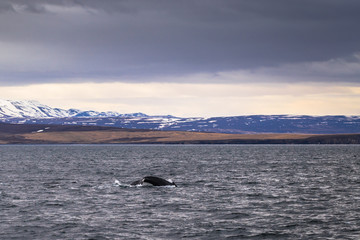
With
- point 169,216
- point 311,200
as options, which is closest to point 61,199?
point 169,216

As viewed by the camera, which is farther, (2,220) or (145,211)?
(145,211)

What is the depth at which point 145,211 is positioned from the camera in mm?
40625

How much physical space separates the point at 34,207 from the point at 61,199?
16.9 ft

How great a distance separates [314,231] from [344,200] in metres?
15.6

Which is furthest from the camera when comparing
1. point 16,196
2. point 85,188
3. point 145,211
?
point 85,188

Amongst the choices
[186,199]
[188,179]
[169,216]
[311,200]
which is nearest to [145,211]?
[169,216]

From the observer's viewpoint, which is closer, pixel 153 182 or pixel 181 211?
pixel 181 211

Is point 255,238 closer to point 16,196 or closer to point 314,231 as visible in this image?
point 314,231

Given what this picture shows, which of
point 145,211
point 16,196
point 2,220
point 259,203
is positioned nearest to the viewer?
point 2,220

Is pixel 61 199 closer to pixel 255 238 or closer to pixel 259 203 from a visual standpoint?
pixel 259 203

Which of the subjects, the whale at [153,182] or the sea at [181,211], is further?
the whale at [153,182]

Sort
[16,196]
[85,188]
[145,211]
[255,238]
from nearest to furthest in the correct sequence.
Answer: [255,238]
[145,211]
[16,196]
[85,188]

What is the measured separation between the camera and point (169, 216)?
3831 centimetres

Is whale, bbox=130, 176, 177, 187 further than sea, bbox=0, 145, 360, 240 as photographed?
Yes
